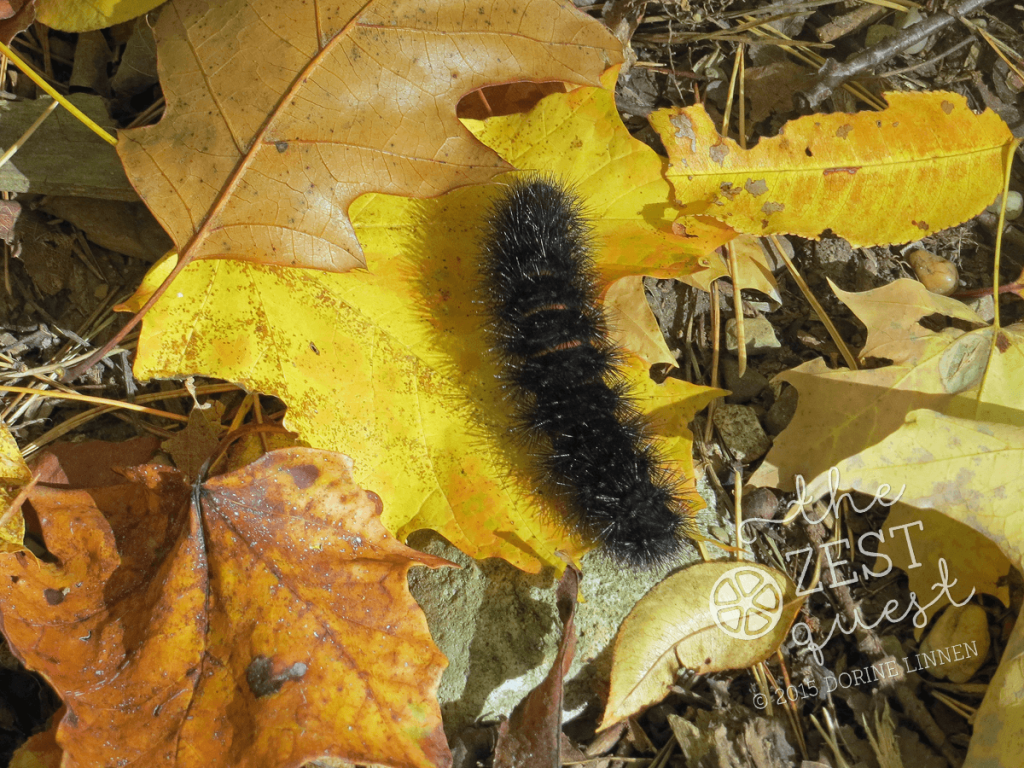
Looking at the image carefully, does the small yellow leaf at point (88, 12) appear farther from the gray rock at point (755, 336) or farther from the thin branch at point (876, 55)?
the thin branch at point (876, 55)

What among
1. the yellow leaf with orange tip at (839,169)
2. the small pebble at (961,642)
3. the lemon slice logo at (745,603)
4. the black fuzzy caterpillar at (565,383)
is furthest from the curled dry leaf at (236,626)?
the small pebble at (961,642)

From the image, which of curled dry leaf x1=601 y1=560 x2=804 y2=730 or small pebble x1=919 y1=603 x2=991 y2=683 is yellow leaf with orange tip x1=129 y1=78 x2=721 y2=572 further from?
small pebble x1=919 y1=603 x2=991 y2=683

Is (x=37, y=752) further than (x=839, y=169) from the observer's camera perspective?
No

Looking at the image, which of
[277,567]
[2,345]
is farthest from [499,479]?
[2,345]

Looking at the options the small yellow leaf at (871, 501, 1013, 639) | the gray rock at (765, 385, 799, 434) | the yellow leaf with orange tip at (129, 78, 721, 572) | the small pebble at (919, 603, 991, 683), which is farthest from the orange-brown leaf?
the small pebble at (919, 603, 991, 683)

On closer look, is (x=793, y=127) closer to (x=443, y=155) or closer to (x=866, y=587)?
(x=443, y=155)

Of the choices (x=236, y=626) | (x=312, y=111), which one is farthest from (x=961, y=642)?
(x=312, y=111)

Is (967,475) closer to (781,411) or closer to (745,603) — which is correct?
(781,411)
